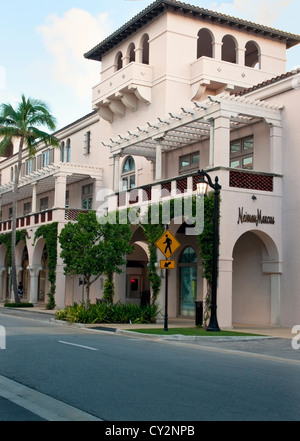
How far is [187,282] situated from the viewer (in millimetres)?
29781

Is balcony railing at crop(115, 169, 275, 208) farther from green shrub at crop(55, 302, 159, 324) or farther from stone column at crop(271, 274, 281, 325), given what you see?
green shrub at crop(55, 302, 159, 324)

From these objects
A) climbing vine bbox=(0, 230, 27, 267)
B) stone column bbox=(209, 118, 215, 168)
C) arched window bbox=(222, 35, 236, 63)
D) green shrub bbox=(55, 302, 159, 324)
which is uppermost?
arched window bbox=(222, 35, 236, 63)

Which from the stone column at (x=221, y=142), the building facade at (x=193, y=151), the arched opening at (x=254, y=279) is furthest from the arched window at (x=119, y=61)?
the arched opening at (x=254, y=279)

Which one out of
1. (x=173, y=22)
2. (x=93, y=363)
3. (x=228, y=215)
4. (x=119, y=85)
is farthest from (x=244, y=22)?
(x=93, y=363)

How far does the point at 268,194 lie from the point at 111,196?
9831 mm

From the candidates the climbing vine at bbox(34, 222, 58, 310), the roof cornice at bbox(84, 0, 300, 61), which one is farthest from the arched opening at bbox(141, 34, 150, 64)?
the climbing vine at bbox(34, 222, 58, 310)

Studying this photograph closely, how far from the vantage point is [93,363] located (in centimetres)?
1195

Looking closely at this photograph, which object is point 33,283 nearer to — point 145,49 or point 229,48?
point 145,49

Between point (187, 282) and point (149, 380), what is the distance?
19.9 meters

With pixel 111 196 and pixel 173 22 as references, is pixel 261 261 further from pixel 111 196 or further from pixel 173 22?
pixel 173 22

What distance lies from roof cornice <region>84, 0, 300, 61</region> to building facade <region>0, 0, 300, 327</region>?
7cm

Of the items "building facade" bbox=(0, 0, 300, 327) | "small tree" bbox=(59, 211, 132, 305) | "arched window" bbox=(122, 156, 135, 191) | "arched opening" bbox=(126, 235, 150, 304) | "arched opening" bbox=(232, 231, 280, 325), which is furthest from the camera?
"arched opening" bbox=(126, 235, 150, 304)

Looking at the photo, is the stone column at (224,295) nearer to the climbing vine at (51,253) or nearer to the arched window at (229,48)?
the arched window at (229,48)

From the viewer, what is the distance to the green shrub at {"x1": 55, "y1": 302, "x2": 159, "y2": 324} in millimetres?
23953
